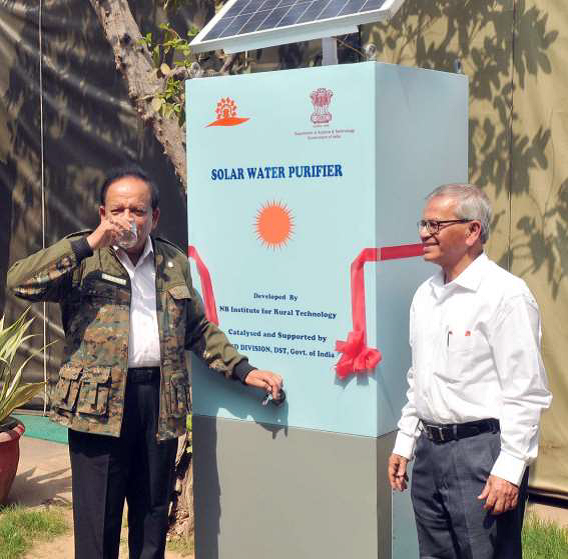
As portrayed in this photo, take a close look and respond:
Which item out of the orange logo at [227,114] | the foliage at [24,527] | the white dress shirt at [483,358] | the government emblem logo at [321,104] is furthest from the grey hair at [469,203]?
the foliage at [24,527]

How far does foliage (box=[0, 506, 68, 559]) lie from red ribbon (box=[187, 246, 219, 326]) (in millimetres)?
1953

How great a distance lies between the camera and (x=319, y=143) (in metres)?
3.08

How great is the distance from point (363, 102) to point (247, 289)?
0.82 m

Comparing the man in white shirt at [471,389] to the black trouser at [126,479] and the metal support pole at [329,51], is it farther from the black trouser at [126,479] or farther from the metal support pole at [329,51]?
the black trouser at [126,479]

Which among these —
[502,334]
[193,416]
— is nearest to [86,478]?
[193,416]

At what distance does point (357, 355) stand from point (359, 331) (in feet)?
0.26

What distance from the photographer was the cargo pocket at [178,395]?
3.24 metres

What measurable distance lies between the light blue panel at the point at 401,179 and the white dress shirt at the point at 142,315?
31.3 inches

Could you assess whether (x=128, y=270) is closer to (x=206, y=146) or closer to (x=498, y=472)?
(x=206, y=146)

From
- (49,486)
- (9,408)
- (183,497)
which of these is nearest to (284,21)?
(183,497)

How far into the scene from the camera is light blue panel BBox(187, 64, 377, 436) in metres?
3.02

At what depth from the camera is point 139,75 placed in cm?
466

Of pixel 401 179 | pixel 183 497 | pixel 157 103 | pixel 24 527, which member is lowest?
pixel 24 527

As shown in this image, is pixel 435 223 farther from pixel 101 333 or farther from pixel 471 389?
pixel 101 333
